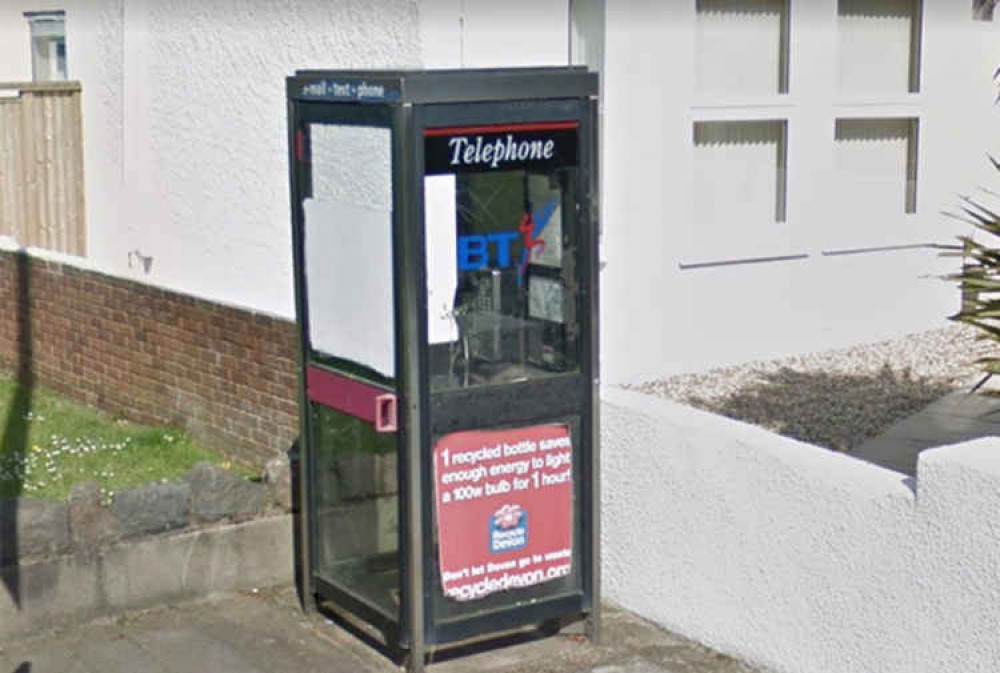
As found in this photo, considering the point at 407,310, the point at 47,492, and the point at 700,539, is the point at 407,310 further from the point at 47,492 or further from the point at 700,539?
the point at 47,492

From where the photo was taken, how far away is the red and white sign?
646 cm

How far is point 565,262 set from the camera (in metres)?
6.66

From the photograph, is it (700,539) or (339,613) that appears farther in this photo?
(339,613)

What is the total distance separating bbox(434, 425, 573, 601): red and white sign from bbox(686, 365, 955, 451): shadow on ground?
2.27 metres

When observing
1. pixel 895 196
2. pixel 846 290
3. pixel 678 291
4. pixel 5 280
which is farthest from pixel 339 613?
pixel 5 280

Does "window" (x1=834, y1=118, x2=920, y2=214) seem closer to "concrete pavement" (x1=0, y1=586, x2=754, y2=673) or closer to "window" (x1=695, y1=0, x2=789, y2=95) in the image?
"window" (x1=695, y1=0, x2=789, y2=95)

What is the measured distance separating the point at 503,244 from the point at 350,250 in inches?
24.1

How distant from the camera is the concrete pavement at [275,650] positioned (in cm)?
668

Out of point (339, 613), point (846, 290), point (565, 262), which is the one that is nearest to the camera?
point (565, 262)

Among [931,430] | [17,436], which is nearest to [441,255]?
[931,430]

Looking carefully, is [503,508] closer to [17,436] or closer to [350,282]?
[350,282]

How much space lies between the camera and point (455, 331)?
6.50 meters

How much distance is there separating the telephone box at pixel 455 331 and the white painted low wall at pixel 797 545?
1.25 feet

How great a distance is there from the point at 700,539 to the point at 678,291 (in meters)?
2.93
